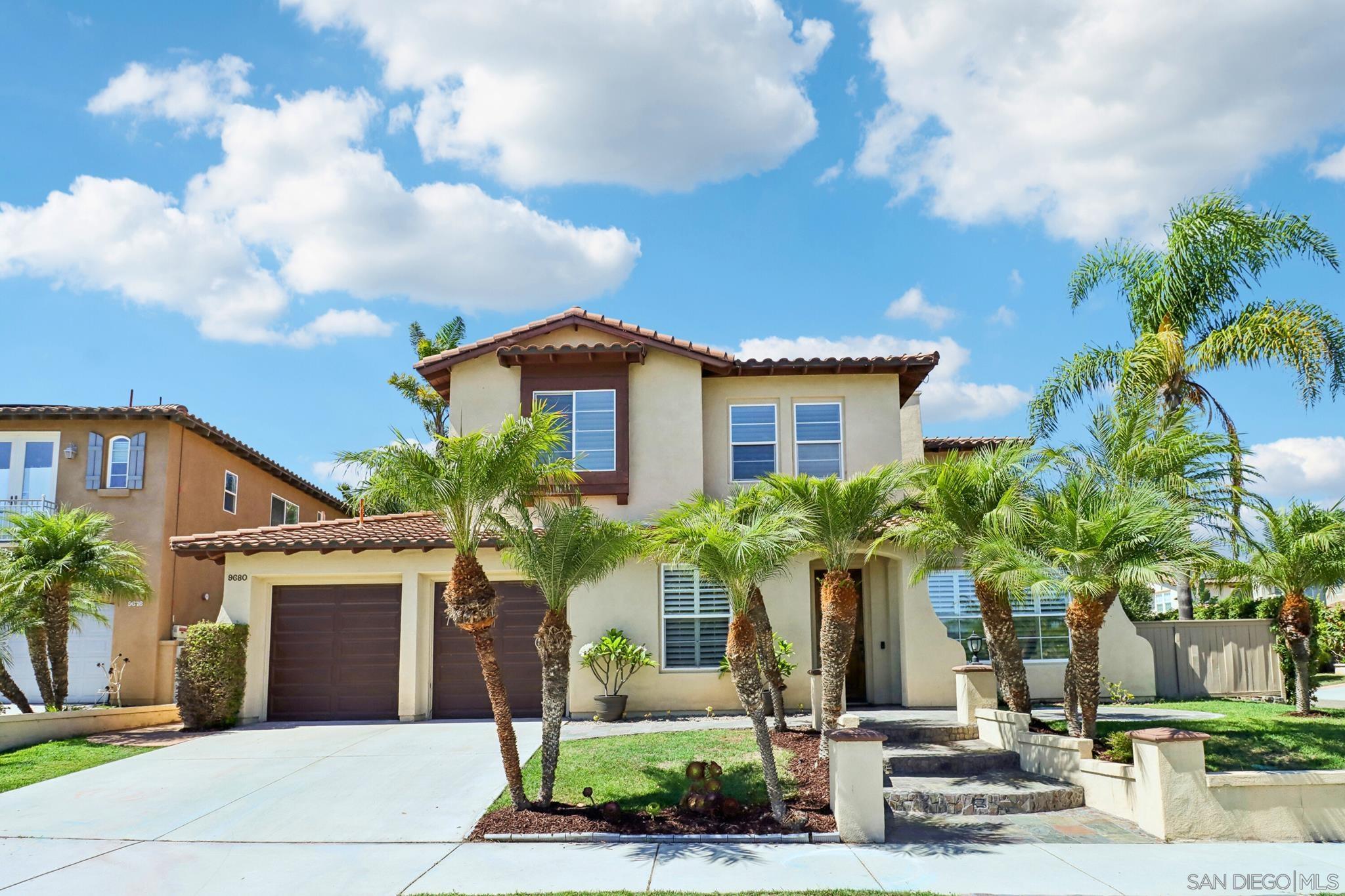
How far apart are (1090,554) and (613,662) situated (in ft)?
28.3

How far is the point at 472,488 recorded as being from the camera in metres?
9.95

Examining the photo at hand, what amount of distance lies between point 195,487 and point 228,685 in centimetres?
646

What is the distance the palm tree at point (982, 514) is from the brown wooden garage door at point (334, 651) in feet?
32.0

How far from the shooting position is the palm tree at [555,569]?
10359 mm

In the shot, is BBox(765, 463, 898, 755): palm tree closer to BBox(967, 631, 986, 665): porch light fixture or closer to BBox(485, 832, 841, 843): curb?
BBox(485, 832, 841, 843): curb

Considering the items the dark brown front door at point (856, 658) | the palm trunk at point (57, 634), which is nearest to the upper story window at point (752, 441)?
the dark brown front door at point (856, 658)

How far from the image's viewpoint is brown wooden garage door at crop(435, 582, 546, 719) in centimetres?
1733

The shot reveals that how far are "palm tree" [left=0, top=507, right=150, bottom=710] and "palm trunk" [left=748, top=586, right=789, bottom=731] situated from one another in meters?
11.2

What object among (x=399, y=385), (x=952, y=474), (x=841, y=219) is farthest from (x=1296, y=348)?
(x=399, y=385)

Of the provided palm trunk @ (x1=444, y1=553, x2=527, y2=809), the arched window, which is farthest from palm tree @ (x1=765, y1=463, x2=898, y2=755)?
the arched window

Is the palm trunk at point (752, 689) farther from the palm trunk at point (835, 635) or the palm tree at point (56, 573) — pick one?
the palm tree at point (56, 573)

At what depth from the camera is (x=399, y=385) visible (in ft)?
110

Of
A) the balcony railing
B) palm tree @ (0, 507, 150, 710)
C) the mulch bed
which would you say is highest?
the balcony railing

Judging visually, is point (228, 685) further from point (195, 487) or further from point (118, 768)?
point (195, 487)
